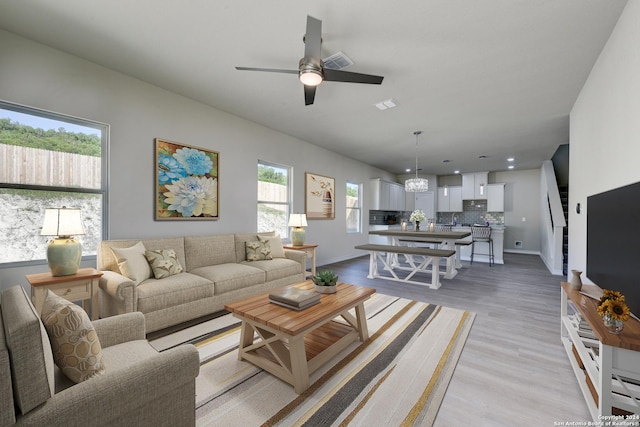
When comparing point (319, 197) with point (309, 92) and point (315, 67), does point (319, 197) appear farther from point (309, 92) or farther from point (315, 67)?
point (315, 67)

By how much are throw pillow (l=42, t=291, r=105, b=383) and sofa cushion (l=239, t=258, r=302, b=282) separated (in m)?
2.39

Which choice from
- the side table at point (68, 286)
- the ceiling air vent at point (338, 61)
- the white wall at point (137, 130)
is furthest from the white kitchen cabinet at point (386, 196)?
the side table at point (68, 286)

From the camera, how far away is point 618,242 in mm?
1758

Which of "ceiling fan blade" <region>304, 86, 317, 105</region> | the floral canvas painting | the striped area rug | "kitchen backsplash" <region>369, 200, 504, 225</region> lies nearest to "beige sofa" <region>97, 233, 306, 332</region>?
the striped area rug

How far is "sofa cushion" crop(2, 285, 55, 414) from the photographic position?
847mm

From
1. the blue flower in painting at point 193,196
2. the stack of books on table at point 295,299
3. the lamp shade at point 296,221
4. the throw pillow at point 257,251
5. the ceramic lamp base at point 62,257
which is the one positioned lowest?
the stack of books on table at point 295,299

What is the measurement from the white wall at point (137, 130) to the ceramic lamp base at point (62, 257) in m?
0.52

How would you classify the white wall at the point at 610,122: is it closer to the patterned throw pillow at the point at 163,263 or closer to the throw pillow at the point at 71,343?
the throw pillow at the point at 71,343

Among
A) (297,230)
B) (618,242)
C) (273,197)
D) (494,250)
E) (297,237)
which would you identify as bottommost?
(494,250)

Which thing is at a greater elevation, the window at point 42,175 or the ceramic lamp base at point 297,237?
the window at point 42,175

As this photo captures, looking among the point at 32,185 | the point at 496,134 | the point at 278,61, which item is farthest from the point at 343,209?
the point at 32,185

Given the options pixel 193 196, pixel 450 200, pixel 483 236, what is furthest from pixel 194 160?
pixel 450 200

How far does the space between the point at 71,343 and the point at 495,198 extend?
9.66 meters

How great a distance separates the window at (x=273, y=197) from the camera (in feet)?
15.5
